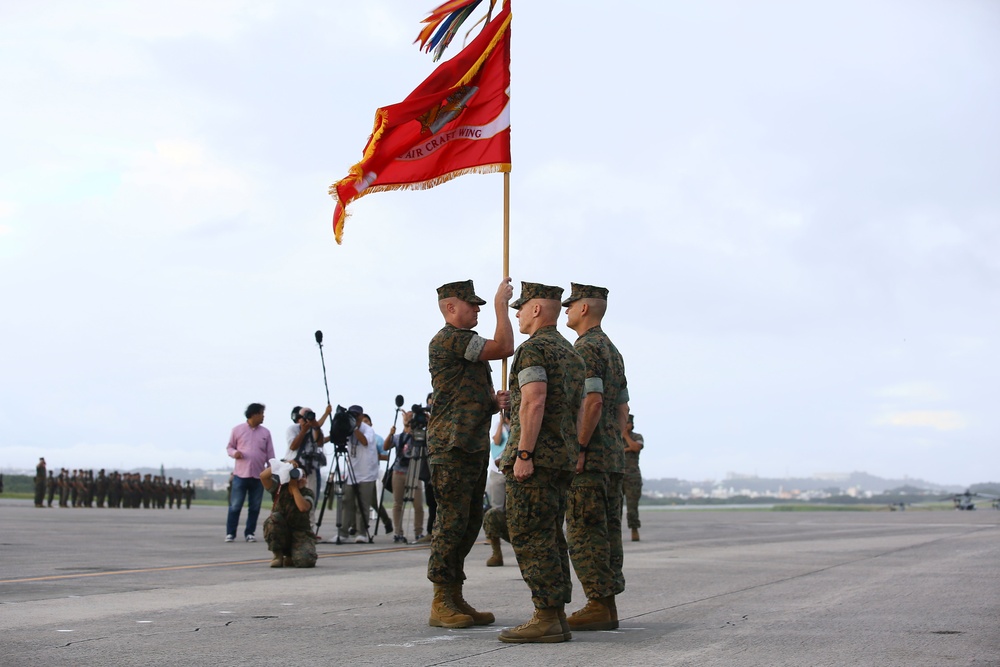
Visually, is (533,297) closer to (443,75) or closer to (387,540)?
(443,75)

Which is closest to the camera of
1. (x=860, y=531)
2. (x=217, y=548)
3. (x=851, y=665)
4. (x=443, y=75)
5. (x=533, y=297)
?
(x=851, y=665)

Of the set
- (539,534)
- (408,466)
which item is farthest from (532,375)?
(408,466)

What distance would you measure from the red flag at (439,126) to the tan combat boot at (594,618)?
13.2 ft

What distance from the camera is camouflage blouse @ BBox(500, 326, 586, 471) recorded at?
6.97 metres

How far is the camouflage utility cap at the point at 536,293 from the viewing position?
739 cm

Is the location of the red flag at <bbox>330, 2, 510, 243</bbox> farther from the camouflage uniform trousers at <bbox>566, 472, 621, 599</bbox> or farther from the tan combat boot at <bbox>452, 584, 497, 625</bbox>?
the tan combat boot at <bbox>452, 584, 497, 625</bbox>

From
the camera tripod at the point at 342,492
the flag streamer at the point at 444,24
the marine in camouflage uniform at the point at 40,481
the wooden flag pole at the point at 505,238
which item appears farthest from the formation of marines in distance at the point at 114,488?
the wooden flag pole at the point at 505,238

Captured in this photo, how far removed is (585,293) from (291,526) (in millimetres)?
5220

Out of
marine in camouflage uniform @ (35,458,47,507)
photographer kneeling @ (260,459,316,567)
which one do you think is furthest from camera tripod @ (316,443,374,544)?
marine in camouflage uniform @ (35,458,47,507)

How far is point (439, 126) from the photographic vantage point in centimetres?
1014

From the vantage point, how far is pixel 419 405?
16016 mm

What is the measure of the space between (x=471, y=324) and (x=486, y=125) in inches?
109

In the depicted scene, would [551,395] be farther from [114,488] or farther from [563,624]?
[114,488]

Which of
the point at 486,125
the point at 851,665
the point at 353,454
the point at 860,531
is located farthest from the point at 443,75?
the point at 860,531
